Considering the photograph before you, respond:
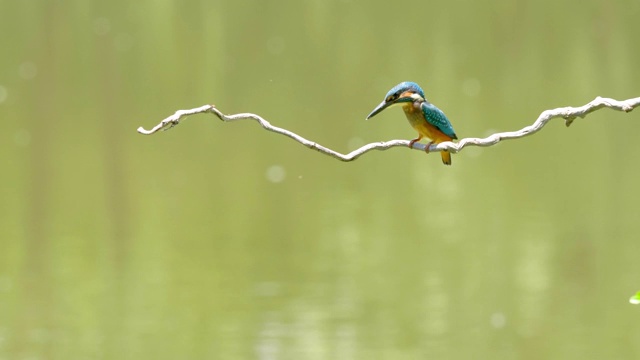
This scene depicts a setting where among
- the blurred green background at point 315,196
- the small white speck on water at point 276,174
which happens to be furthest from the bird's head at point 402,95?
the small white speck on water at point 276,174

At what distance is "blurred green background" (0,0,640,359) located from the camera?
7.54 metres

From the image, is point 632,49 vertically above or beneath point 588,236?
above

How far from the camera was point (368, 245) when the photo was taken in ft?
29.2

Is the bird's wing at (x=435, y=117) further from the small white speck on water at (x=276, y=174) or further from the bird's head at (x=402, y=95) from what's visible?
the small white speck on water at (x=276, y=174)

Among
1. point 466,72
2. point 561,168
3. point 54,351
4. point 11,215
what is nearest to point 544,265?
point 561,168

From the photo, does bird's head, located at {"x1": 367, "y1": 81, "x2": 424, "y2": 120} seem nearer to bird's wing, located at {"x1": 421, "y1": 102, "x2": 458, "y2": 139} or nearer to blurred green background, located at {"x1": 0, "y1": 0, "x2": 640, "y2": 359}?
bird's wing, located at {"x1": 421, "y1": 102, "x2": 458, "y2": 139}

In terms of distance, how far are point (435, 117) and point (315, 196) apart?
23.8 feet

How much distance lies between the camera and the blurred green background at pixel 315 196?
24.7 feet

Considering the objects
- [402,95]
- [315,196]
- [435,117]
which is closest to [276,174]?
[315,196]

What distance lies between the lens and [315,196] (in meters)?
10.1

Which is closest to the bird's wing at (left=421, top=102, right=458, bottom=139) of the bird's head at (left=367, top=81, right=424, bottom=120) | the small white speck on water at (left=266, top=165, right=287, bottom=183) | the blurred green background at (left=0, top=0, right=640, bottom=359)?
the bird's head at (left=367, top=81, right=424, bottom=120)

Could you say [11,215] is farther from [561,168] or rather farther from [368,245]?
[561,168]

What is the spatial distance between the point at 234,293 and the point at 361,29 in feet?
30.7

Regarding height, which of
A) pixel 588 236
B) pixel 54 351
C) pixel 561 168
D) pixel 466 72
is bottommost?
pixel 54 351
